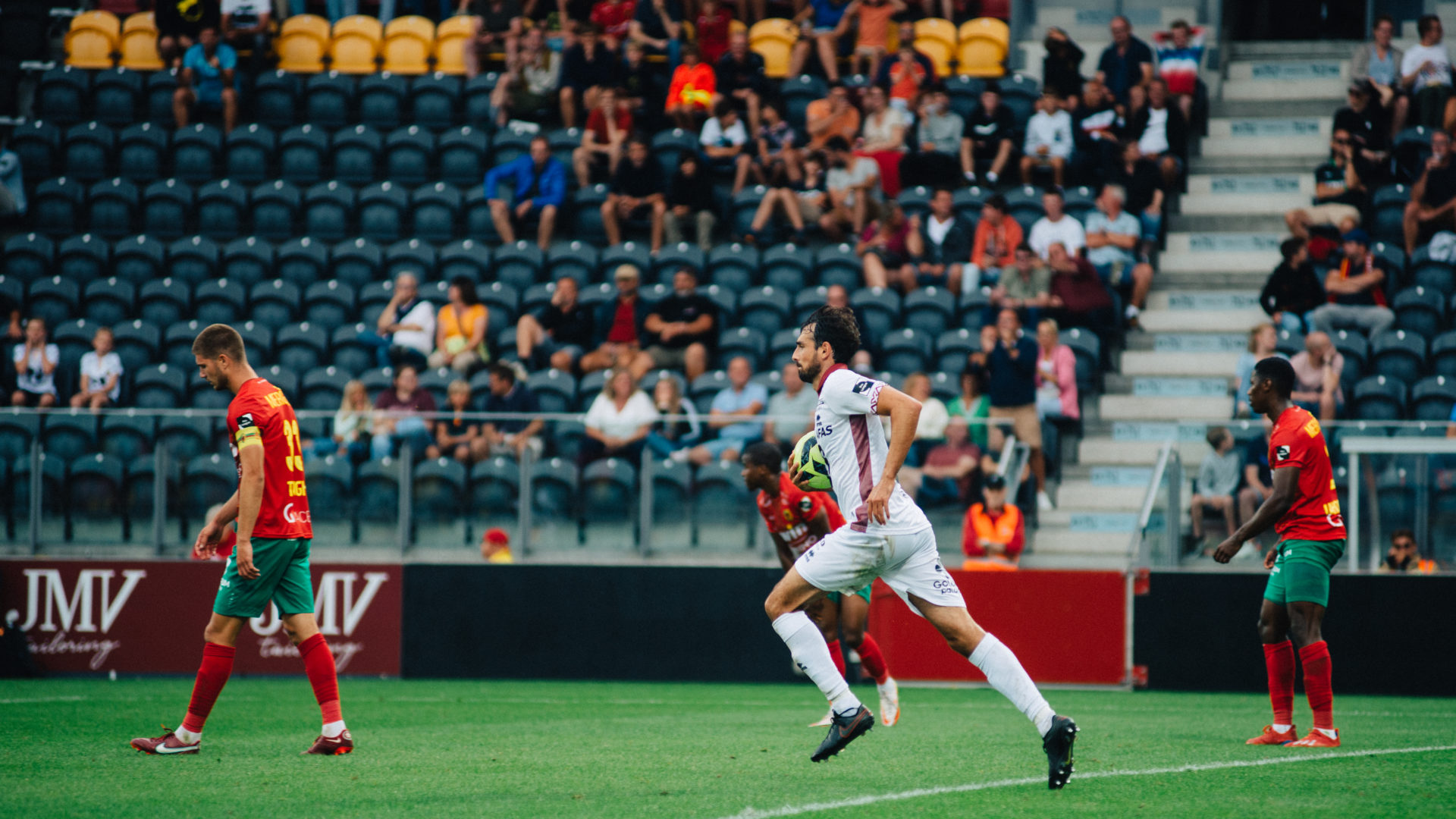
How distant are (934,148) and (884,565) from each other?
39.8 ft

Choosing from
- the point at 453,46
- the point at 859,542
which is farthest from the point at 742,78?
the point at 859,542

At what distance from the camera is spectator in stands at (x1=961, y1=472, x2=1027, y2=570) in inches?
527

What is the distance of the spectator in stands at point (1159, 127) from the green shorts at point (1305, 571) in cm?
1025

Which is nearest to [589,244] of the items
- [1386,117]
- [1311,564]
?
[1386,117]

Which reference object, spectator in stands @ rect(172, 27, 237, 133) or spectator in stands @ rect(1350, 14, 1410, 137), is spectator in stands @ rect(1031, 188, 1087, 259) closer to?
spectator in stands @ rect(1350, 14, 1410, 137)

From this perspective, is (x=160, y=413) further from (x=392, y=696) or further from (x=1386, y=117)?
(x=1386, y=117)

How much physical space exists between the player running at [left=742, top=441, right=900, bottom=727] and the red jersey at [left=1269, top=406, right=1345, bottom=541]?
2642mm

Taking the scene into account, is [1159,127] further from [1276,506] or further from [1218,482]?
[1276,506]

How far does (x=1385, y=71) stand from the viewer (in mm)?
17688

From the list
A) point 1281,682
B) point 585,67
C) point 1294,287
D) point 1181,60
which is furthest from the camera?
point 585,67

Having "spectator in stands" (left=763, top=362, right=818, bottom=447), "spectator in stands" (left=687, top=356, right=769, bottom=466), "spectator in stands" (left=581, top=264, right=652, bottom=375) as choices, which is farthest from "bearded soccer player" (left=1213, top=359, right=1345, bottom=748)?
"spectator in stands" (left=581, top=264, right=652, bottom=375)

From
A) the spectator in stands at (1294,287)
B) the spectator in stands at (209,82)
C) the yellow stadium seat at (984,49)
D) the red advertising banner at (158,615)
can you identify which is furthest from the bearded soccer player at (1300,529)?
the spectator in stands at (209,82)

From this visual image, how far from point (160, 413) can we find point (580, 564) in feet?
13.3

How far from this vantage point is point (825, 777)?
6.84 meters
